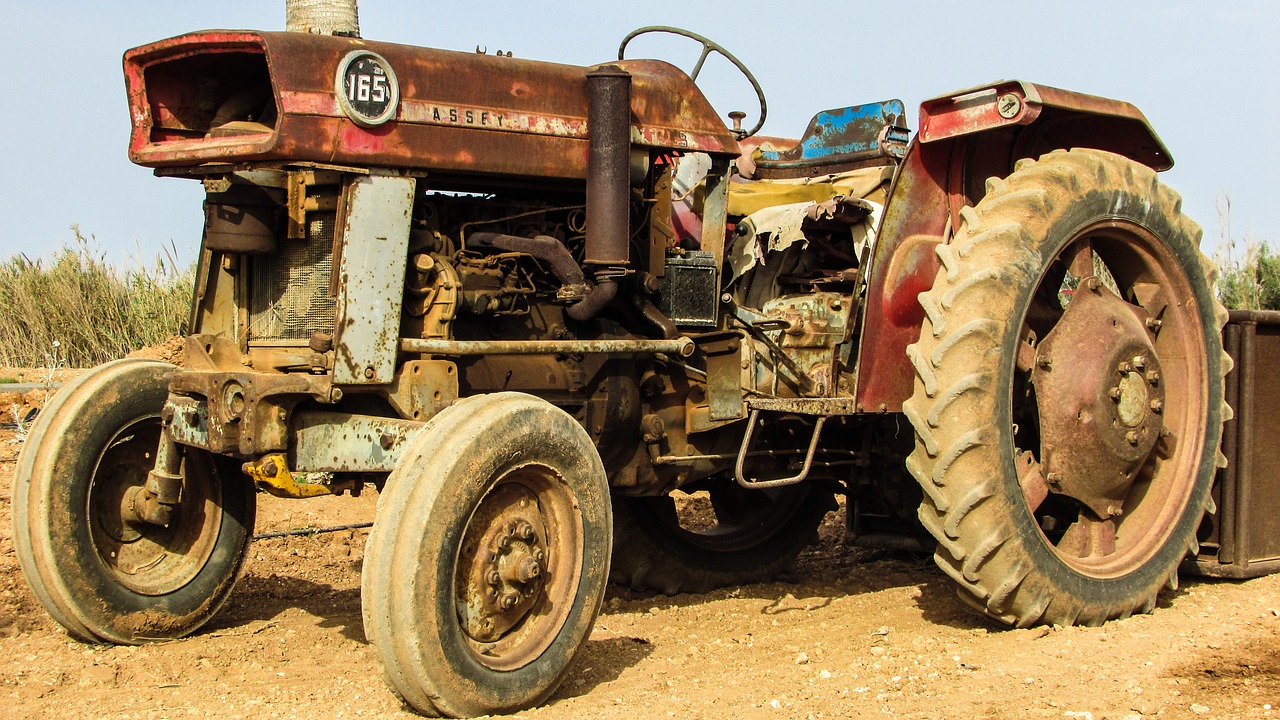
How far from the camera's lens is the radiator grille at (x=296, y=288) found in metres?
4.49

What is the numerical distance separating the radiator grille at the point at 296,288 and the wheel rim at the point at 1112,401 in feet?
8.31

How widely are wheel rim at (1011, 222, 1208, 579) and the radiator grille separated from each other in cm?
253

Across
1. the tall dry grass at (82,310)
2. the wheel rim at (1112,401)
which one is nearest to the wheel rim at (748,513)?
the wheel rim at (1112,401)

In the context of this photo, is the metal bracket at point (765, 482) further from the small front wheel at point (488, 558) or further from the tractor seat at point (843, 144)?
the tractor seat at point (843, 144)

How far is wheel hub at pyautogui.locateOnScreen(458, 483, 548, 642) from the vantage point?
379 cm

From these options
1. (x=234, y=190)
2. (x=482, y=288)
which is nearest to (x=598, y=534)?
(x=482, y=288)

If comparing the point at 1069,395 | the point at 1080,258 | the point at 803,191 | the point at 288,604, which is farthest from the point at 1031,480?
the point at 288,604

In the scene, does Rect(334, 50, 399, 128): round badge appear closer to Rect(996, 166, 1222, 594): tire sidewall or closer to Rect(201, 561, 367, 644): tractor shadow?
Rect(201, 561, 367, 644): tractor shadow

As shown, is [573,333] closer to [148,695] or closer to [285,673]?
[285,673]

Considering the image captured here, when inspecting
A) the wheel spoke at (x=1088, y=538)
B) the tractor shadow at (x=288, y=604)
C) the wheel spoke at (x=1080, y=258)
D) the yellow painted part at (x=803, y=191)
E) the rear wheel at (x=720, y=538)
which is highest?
the yellow painted part at (x=803, y=191)

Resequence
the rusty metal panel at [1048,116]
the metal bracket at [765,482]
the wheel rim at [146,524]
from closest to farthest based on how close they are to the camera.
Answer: the rusty metal panel at [1048,116], the wheel rim at [146,524], the metal bracket at [765,482]

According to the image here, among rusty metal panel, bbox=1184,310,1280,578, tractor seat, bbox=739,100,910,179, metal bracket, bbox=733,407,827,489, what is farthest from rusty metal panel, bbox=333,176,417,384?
rusty metal panel, bbox=1184,310,1280,578

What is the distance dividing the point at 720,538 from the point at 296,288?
2493mm

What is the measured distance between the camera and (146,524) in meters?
4.87
